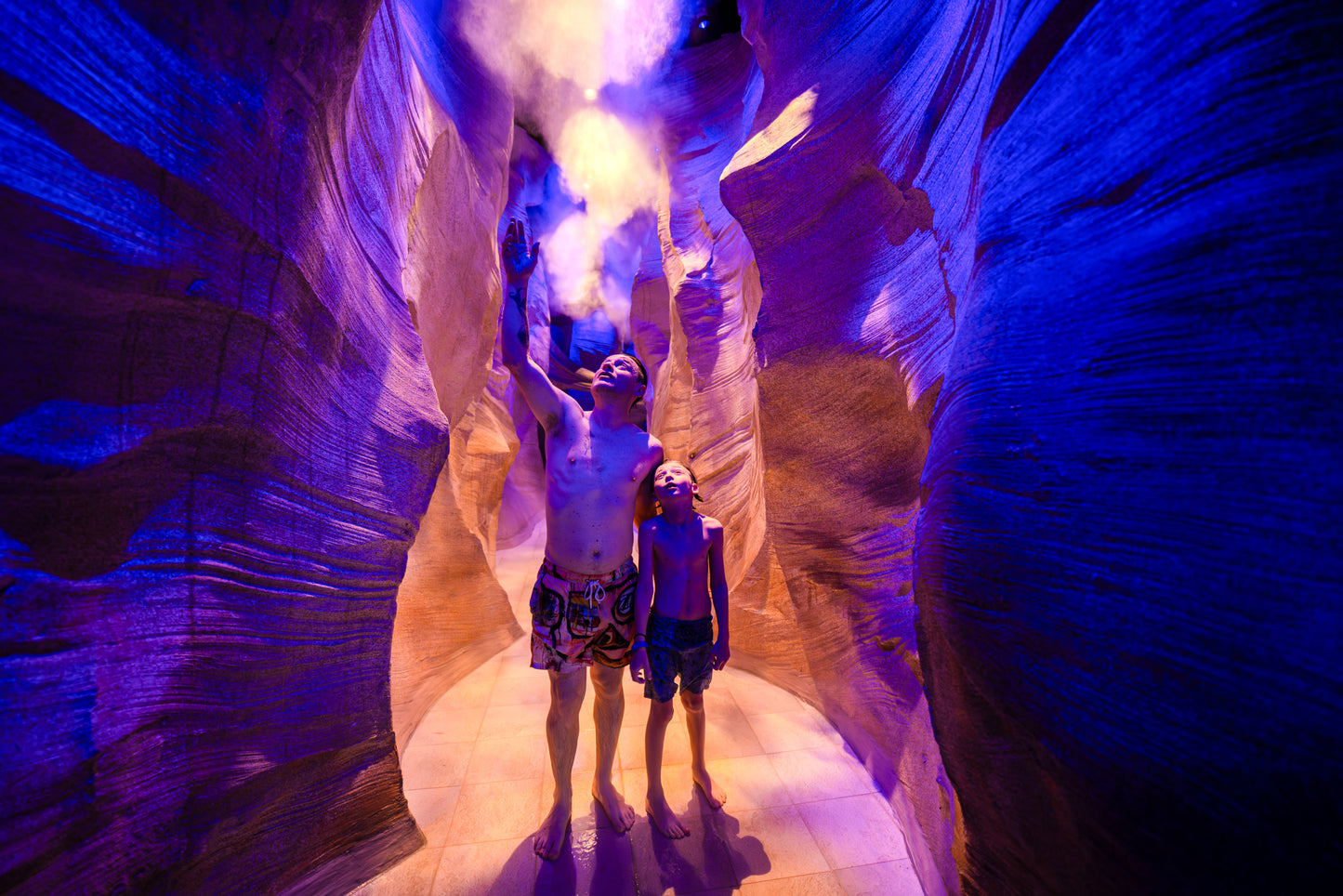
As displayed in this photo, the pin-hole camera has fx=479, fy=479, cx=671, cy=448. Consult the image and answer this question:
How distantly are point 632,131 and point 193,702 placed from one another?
8.87 metres

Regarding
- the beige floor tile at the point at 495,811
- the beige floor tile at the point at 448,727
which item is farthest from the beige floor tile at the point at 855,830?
the beige floor tile at the point at 448,727

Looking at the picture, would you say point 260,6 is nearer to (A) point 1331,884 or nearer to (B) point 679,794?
(A) point 1331,884

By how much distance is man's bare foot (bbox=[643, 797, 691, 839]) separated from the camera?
238cm

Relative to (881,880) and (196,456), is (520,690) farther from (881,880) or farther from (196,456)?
(196,456)

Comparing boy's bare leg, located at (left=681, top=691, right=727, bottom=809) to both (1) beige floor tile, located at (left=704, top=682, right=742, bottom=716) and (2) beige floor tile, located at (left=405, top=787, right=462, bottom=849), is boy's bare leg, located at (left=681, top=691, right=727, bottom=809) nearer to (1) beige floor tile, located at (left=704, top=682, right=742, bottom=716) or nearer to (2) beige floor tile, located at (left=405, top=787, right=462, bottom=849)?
(1) beige floor tile, located at (left=704, top=682, right=742, bottom=716)

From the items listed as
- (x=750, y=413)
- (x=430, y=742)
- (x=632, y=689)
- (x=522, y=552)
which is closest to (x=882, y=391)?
(x=750, y=413)

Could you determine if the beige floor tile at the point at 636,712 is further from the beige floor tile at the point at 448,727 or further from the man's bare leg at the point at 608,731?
the beige floor tile at the point at 448,727

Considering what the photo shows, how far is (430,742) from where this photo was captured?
3.08m

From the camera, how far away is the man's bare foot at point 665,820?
2.38 meters

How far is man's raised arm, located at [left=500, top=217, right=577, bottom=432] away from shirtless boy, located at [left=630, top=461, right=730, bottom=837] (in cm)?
64

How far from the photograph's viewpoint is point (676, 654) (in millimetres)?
2447

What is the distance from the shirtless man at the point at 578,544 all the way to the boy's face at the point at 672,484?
9 centimetres

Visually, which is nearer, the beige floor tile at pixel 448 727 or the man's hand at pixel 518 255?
the man's hand at pixel 518 255

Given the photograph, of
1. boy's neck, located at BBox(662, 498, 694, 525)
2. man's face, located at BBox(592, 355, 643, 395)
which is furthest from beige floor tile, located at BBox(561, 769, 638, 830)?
man's face, located at BBox(592, 355, 643, 395)
